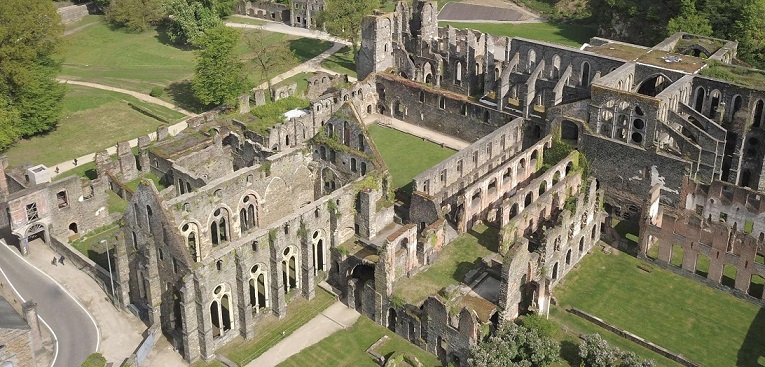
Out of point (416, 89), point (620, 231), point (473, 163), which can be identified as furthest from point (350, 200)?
point (416, 89)

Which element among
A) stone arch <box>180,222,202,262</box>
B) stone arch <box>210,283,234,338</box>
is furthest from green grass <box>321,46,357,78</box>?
stone arch <box>210,283,234,338</box>

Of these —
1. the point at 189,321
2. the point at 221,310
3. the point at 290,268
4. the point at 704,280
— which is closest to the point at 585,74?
the point at 704,280

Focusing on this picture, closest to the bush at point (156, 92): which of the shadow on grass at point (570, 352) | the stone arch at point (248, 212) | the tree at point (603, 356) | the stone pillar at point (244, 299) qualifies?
the stone arch at point (248, 212)

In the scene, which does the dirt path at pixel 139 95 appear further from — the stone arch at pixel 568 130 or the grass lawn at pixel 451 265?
the grass lawn at pixel 451 265

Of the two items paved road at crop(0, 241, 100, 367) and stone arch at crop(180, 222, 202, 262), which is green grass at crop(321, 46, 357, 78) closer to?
stone arch at crop(180, 222, 202, 262)

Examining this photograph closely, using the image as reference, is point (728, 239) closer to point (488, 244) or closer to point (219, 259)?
point (488, 244)

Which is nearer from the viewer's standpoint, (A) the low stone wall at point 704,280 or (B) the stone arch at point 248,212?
(A) the low stone wall at point 704,280
